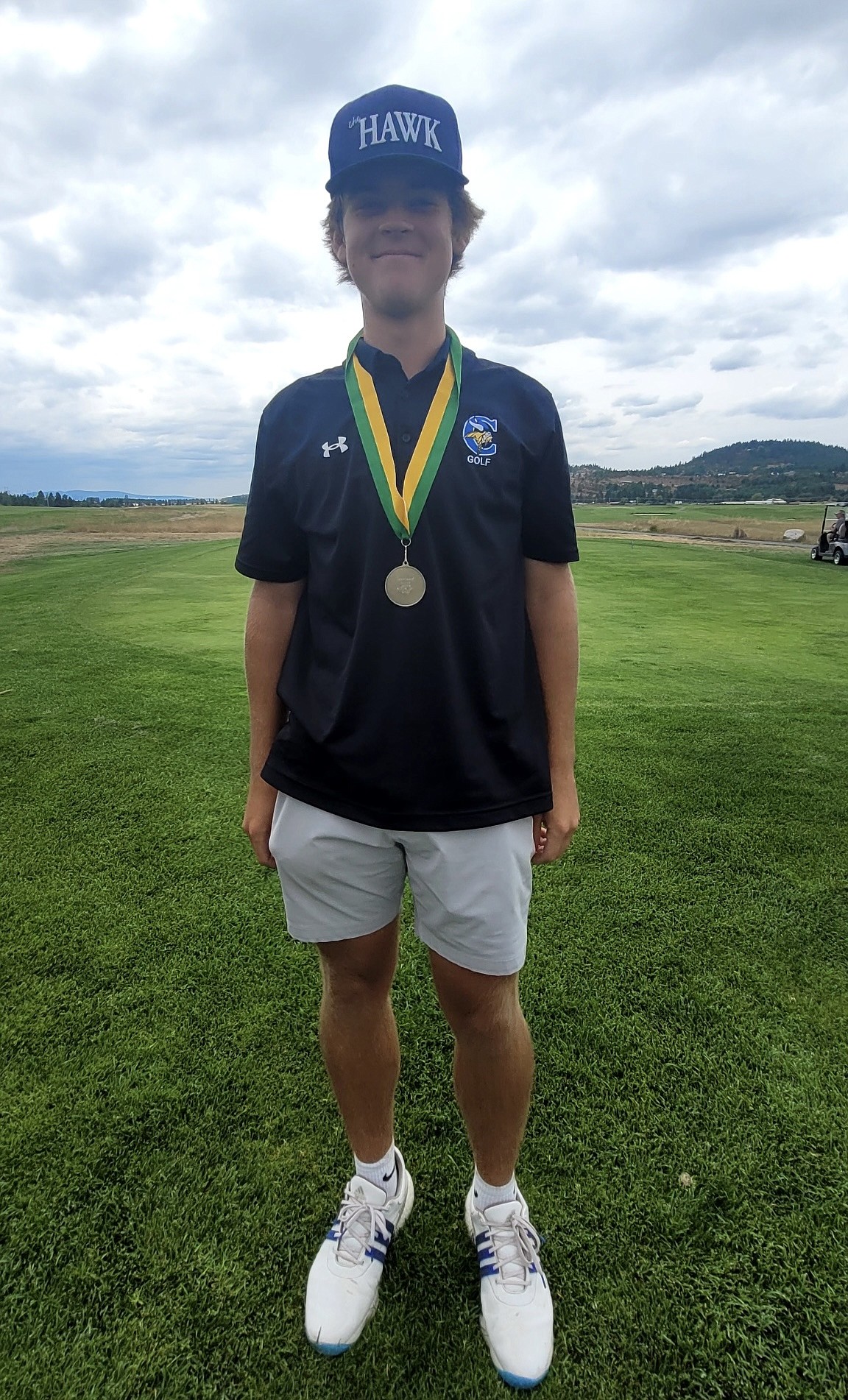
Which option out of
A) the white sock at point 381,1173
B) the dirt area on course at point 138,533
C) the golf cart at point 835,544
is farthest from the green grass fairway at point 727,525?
the white sock at point 381,1173

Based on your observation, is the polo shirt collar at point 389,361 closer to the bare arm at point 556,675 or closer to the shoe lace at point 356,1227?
the bare arm at point 556,675

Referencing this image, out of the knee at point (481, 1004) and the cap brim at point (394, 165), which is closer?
the cap brim at point (394, 165)

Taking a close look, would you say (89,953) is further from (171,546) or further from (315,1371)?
(171,546)

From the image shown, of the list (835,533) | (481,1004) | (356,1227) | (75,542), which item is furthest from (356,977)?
(75,542)

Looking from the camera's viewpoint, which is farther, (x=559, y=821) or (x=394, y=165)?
(x=559, y=821)

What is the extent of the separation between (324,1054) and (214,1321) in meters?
0.45

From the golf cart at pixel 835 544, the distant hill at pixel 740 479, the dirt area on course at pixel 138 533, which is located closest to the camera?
the golf cart at pixel 835 544

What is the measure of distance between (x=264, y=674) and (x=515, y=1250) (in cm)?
115

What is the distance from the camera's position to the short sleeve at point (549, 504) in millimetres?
1176

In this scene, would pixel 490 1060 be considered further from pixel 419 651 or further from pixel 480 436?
pixel 480 436

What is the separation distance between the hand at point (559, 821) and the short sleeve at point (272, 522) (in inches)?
24.0

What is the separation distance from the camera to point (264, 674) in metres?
1.34

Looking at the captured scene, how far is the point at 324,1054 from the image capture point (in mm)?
1404

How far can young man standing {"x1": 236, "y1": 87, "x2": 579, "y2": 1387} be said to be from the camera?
113cm
